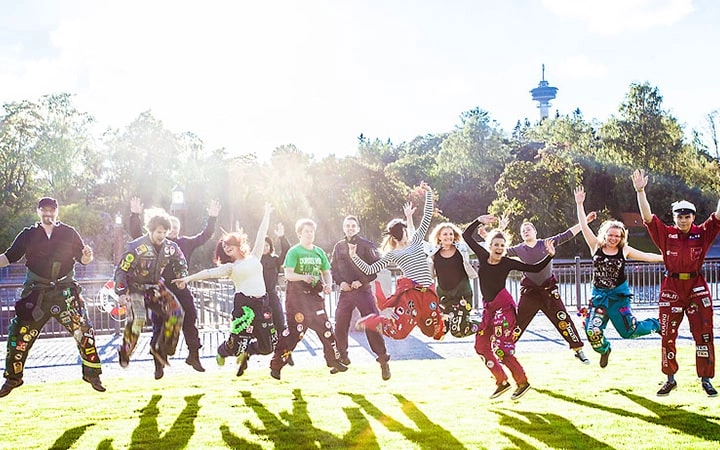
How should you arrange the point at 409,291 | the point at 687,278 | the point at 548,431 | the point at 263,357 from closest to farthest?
the point at 548,431 < the point at 687,278 < the point at 409,291 < the point at 263,357

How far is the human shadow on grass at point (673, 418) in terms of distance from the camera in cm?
827

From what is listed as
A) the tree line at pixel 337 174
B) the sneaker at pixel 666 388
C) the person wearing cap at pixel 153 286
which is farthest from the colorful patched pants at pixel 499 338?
the tree line at pixel 337 174

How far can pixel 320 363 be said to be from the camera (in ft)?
45.5

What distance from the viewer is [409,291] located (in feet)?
31.1

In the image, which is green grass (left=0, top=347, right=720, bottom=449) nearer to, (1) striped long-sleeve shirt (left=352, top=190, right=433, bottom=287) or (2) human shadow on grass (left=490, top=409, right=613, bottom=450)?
(2) human shadow on grass (left=490, top=409, right=613, bottom=450)

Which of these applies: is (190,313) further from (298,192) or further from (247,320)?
(298,192)

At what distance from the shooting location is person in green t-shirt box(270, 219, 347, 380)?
9430mm

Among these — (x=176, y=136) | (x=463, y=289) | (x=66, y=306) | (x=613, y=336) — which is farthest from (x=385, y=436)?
(x=176, y=136)

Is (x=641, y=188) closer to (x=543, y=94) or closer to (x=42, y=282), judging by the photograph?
(x=42, y=282)

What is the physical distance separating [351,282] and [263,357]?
5848mm

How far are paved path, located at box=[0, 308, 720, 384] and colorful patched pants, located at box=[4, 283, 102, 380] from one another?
3.77 metres

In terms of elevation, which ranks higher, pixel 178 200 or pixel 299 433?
pixel 178 200

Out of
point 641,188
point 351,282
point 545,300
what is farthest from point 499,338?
point 641,188

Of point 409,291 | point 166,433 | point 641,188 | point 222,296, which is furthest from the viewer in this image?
point 222,296
